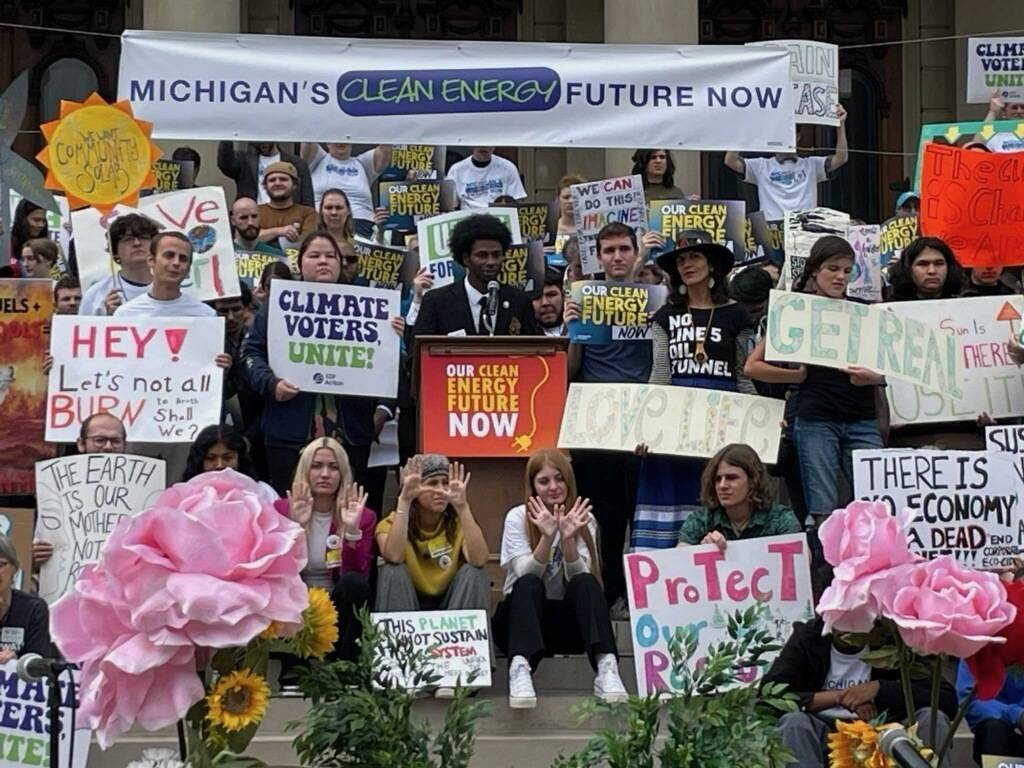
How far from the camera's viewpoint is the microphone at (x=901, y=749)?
4.07 metres

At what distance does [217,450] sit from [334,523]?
0.70 meters

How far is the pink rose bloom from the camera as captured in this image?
15.6 feet

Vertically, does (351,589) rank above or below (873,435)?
below

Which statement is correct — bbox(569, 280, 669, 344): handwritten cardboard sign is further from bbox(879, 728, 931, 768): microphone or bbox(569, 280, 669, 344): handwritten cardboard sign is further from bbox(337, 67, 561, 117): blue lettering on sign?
bbox(879, 728, 931, 768): microphone

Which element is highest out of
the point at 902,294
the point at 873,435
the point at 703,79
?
the point at 703,79

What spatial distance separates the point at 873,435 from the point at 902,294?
1.06 m

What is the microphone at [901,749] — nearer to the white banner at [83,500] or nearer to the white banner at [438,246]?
the white banner at [83,500]

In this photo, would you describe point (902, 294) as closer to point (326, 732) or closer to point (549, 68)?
point (549, 68)

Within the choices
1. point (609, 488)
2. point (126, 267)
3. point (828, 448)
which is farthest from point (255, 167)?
point (828, 448)

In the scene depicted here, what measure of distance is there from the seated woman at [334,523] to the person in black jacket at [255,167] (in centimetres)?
450

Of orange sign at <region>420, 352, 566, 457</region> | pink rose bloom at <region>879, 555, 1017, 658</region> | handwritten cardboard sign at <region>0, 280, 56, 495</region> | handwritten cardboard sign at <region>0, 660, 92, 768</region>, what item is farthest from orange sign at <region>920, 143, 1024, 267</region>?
pink rose bloom at <region>879, 555, 1017, 658</region>

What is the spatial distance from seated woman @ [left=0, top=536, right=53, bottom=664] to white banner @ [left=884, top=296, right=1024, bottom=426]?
4.17m

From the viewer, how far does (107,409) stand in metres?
10.4

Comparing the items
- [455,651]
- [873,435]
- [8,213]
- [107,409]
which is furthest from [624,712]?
[8,213]
